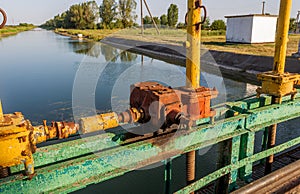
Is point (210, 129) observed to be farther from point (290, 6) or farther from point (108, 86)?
point (108, 86)

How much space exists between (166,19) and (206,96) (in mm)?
59769

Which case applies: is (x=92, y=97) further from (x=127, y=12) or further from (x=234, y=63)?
(x=127, y=12)

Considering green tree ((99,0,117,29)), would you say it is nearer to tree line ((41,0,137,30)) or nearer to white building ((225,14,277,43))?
tree line ((41,0,137,30))

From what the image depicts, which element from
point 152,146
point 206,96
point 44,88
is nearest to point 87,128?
point 152,146

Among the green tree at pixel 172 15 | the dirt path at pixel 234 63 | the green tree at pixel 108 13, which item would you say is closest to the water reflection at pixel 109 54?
the dirt path at pixel 234 63

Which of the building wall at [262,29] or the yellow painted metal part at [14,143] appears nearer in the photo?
the yellow painted metal part at [14,143]

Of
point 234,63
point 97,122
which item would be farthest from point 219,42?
point 97,122

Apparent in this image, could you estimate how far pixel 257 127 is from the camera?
98.1 inches

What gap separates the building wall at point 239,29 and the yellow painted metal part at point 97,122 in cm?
2317

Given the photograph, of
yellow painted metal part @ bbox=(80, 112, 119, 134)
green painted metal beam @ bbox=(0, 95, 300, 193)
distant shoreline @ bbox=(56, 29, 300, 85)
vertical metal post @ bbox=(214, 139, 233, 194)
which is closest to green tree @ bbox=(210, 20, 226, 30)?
distant shoreline @ bbox=(56, 29, 300, 85)

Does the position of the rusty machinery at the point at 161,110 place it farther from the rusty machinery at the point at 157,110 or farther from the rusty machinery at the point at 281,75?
the rusty machinery at the point at 281,75

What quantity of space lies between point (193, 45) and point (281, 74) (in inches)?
49.2

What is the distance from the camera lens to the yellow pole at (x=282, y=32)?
268cm

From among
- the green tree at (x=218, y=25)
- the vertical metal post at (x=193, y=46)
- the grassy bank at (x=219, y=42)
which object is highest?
the green tree at (x=218, y=25)
